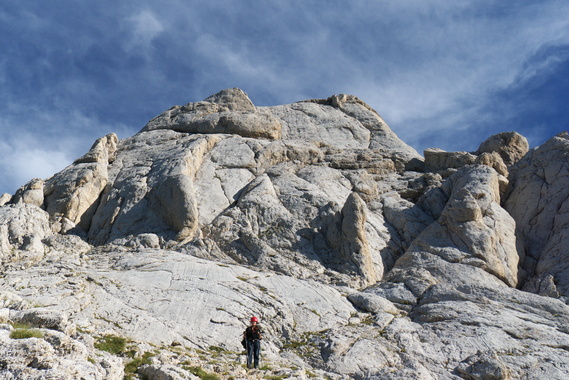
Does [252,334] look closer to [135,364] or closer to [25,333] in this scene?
[135,364]

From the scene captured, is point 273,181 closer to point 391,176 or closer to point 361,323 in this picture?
point 391,176

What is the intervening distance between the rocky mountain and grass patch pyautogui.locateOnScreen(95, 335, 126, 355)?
0.13 metres

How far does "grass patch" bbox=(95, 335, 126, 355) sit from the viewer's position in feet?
77.5

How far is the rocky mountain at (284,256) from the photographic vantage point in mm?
29469

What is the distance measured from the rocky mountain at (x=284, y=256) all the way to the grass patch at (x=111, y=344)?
134 millimetres

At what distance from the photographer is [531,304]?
39.4m

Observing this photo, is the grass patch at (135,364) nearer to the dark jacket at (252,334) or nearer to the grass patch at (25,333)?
the grass patch at (25,333)

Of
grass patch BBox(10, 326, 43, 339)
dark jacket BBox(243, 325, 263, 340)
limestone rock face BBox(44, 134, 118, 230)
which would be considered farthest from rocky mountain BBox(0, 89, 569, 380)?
dark jacket BBox(243, 325, 263, 340)

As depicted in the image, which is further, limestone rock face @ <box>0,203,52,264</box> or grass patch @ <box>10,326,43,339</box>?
limestone rock face @ <box>0,203,52,264</box>

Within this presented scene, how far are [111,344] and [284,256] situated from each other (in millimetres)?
23184

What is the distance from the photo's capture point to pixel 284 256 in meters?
46.5

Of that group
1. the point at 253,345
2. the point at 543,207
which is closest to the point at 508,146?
the point at 543,207

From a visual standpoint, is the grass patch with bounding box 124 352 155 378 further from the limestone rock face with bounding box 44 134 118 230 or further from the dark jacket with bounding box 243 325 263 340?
the limestone rock face with bounding box 44 134 118 230

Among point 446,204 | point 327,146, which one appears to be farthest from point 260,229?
point 327,146
